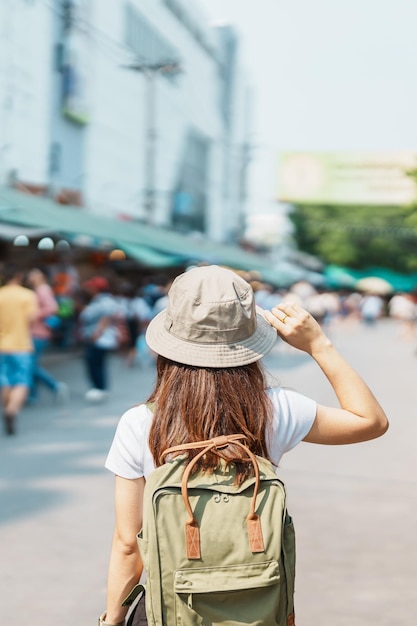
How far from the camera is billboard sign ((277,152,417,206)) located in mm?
33328

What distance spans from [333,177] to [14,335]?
26958 mm

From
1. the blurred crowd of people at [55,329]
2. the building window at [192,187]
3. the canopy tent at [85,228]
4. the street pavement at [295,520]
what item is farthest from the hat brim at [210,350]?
the building window at [192,187]

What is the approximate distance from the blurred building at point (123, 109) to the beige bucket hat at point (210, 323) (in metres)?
18.1

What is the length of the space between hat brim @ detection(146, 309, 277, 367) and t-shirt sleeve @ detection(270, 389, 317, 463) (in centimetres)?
16

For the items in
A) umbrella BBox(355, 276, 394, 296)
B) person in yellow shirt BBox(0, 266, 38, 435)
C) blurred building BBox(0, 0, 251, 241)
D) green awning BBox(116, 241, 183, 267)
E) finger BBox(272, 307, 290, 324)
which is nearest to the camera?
finger BBox(272, 307, 290, 324)

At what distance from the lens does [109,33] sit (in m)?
A: 27.4

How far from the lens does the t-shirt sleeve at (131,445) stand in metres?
2.00

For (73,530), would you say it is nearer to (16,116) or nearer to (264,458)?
(264,458)

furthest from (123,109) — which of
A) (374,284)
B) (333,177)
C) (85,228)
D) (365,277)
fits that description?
(365,277)

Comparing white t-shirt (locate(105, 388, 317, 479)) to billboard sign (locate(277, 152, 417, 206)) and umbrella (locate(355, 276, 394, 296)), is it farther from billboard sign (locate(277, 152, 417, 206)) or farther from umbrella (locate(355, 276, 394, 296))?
umbrella (locate(355, 276, 394, 296))

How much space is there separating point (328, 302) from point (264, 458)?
2830 cm

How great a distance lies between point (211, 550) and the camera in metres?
1.79

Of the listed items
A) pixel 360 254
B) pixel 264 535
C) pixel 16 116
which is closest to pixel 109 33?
pixel 16 116

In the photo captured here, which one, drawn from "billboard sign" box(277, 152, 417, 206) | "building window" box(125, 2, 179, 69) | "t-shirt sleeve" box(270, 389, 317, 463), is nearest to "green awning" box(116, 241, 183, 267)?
"building window" box(125, 2, 179, 69)
